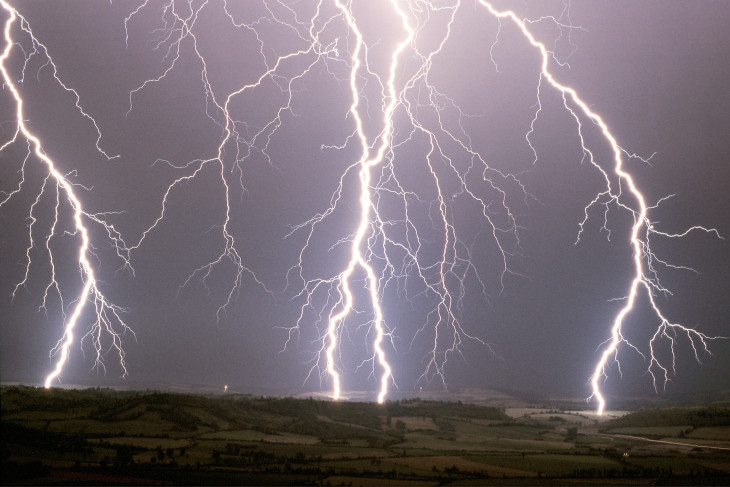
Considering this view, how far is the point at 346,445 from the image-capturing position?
22.5 m

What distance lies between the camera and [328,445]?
22266 millimetres

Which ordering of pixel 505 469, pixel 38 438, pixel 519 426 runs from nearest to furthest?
pixel 38 438
pixel 505 469
pixel 519 426

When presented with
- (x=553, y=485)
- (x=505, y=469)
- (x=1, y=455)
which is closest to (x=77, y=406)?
(x=1, y=455)

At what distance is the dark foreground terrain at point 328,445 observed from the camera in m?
14.6

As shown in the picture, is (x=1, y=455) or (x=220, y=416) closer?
(x=1, y=455)

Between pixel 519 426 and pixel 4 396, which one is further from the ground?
pixel 4 396

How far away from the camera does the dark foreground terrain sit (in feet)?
48.1

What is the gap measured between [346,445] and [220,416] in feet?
26.1

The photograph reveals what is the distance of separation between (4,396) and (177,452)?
45.8 feet

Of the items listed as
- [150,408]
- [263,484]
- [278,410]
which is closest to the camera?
[263,484]

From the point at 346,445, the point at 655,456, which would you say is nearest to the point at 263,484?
the point at 346,445

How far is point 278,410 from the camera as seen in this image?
3114cm

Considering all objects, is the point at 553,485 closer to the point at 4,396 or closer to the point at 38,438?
the point at 38,438

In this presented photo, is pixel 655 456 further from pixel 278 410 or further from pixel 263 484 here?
pixel 278 410
